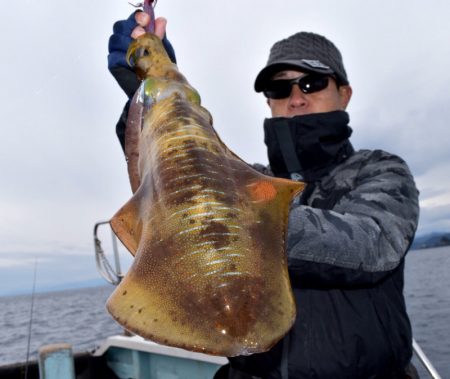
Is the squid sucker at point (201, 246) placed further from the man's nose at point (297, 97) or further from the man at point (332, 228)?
the man's nose at point (297, 97)

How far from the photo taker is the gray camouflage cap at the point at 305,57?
11.4 feet

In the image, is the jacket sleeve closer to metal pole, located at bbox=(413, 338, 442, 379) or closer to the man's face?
the man's face

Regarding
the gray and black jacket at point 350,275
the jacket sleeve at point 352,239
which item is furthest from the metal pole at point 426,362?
the jacket sleeve at point 352,239

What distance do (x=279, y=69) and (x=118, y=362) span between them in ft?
23.2

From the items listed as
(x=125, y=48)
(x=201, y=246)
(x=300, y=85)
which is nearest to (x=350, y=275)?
(x=201, y=246)

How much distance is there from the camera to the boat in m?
5.77

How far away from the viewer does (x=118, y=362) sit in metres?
8.83

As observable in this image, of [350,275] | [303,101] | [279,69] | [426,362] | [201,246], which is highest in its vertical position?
[279,69]

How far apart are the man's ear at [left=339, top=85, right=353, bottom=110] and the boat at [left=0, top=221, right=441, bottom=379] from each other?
419 centimetres

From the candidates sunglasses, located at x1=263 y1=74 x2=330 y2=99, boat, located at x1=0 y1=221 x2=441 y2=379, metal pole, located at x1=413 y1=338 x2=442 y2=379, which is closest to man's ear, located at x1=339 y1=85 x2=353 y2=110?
sunglasses, located at x1=263 y1=74 x2=330 y2=99

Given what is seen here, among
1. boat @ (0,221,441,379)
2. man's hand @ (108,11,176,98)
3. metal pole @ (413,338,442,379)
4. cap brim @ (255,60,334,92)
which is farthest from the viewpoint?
boat @ (0,221,441,379)

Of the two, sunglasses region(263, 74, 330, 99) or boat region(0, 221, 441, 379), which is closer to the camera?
sunglasses region(263, 74, 330, 99)

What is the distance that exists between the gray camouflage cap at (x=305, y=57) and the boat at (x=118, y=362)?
4251 mm

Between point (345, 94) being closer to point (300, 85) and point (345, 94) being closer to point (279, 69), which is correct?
point (300, 85)
